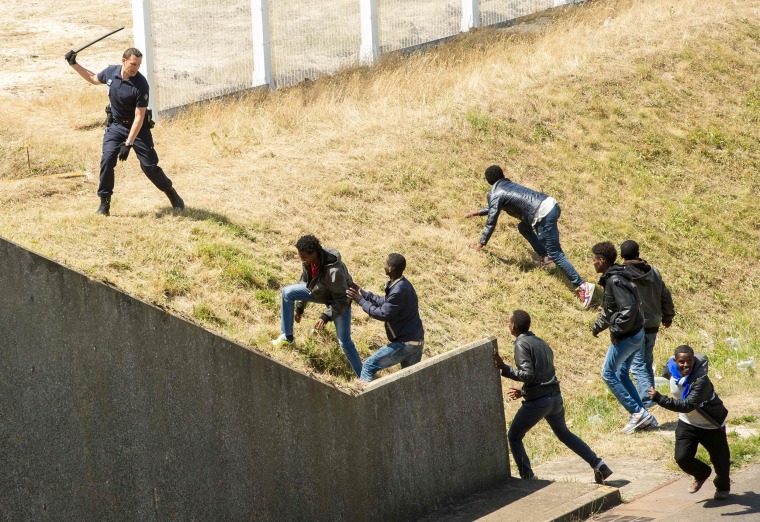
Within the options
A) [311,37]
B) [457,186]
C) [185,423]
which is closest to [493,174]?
[457,186]

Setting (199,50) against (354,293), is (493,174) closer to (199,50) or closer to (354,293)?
(354,293)

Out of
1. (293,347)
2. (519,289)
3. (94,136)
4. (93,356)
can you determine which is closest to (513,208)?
(519,289)

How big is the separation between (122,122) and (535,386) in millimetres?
5659

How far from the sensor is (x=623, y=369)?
31.6ft

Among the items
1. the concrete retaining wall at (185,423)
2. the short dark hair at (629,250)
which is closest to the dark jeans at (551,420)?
the concrete retaining wall at (185,423)

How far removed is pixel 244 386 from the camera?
22.2 ft

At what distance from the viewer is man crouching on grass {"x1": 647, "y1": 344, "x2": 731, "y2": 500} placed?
751cm

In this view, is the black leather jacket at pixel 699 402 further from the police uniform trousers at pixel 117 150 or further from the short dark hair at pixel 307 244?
the police uniform trousers at pixel 117 150

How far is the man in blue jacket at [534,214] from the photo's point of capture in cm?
1273

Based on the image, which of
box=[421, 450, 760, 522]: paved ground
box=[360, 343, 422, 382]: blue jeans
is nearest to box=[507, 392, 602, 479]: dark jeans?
box=[421, 450, 760, 522]: paved ground

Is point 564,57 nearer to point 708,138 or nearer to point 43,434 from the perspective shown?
point 708,138

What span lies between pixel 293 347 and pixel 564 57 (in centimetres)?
1087

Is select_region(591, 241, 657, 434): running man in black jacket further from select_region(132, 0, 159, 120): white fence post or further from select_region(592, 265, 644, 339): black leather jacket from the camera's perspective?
select_region(132, 0, 159, 120): white fence post

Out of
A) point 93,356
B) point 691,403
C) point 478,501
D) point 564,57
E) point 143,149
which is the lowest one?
point 478,501
